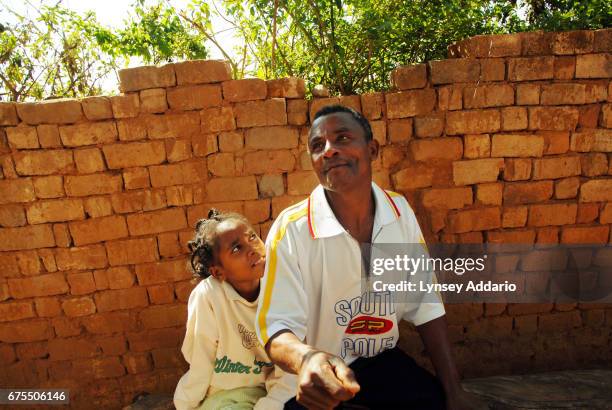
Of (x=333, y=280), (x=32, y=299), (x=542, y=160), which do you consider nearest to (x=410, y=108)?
(x=542, y=160)

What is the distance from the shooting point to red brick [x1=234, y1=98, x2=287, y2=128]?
3.06 metres

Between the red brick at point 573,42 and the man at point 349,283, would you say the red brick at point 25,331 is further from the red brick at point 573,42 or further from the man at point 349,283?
the red brick at point 573,42

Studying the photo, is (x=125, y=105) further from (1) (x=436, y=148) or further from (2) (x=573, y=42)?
(2) (x=573, y=42)

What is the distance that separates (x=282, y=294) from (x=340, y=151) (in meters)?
0.70

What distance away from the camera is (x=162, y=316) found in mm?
3281

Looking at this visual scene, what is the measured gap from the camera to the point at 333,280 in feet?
6.39

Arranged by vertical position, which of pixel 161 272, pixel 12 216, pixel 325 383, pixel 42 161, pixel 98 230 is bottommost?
pixel 325 383

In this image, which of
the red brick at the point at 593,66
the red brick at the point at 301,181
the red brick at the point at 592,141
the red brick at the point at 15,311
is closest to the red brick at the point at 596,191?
the red brick at the point at 592,141

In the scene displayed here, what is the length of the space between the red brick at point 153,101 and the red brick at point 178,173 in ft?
1.34

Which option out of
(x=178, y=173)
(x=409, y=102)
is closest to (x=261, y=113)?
(x=178, y=173)

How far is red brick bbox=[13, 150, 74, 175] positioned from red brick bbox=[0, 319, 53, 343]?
1160 mm

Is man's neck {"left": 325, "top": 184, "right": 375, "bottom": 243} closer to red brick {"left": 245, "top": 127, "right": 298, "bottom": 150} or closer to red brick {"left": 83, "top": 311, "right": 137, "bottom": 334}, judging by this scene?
red brick {"left": 245, "top": 127, "right": 298, "bottom": 150}

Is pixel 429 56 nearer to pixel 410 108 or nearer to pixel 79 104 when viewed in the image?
pixel 410 108

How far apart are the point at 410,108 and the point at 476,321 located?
1.82 metres
